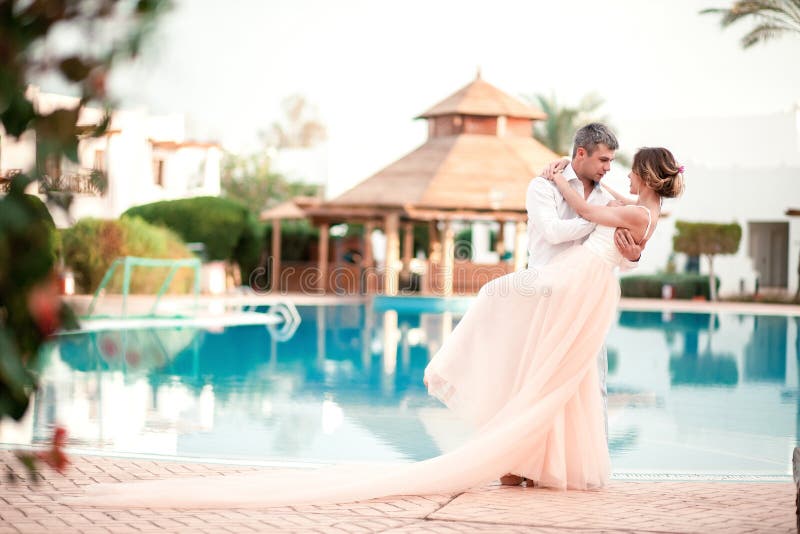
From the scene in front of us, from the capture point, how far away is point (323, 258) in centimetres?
3061

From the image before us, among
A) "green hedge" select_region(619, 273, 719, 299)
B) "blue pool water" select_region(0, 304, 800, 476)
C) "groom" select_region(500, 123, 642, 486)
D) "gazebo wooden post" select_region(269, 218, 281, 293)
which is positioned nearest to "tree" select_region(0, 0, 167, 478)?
"blue pool water" select_region(0, 304, 800, 476)

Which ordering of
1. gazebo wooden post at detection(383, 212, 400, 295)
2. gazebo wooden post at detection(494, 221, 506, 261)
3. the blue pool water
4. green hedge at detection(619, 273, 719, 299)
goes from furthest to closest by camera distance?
green hedge at detection(619, 273, 719, 299) → gazebo wooden post at detection(494, 221, 506, 261) → gazebo wooden post at detection(383, 212, 400, 295) → the blue pool water

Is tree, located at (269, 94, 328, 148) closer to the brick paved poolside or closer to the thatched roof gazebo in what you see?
the thatched roof gazebo

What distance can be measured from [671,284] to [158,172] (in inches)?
674

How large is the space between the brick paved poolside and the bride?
0.13m

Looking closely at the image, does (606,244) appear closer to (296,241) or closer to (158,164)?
(296,241)

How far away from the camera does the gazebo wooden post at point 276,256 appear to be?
31.6 m

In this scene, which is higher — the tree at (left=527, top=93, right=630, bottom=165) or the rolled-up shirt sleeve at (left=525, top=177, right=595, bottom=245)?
the tree at (left=527, top=93, right=630, bottom=165)

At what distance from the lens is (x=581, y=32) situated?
45156 millimetres

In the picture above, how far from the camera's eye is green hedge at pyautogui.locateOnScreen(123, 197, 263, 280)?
30547 mm

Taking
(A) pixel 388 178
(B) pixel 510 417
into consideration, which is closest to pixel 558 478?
(B) pixel 510 417

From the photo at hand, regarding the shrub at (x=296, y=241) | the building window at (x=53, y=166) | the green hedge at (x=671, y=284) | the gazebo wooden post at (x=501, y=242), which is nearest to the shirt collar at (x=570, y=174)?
the building window at (x=53, y=166)

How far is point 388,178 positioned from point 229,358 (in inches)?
567

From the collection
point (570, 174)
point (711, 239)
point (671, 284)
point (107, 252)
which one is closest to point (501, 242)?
point (671, 284)
